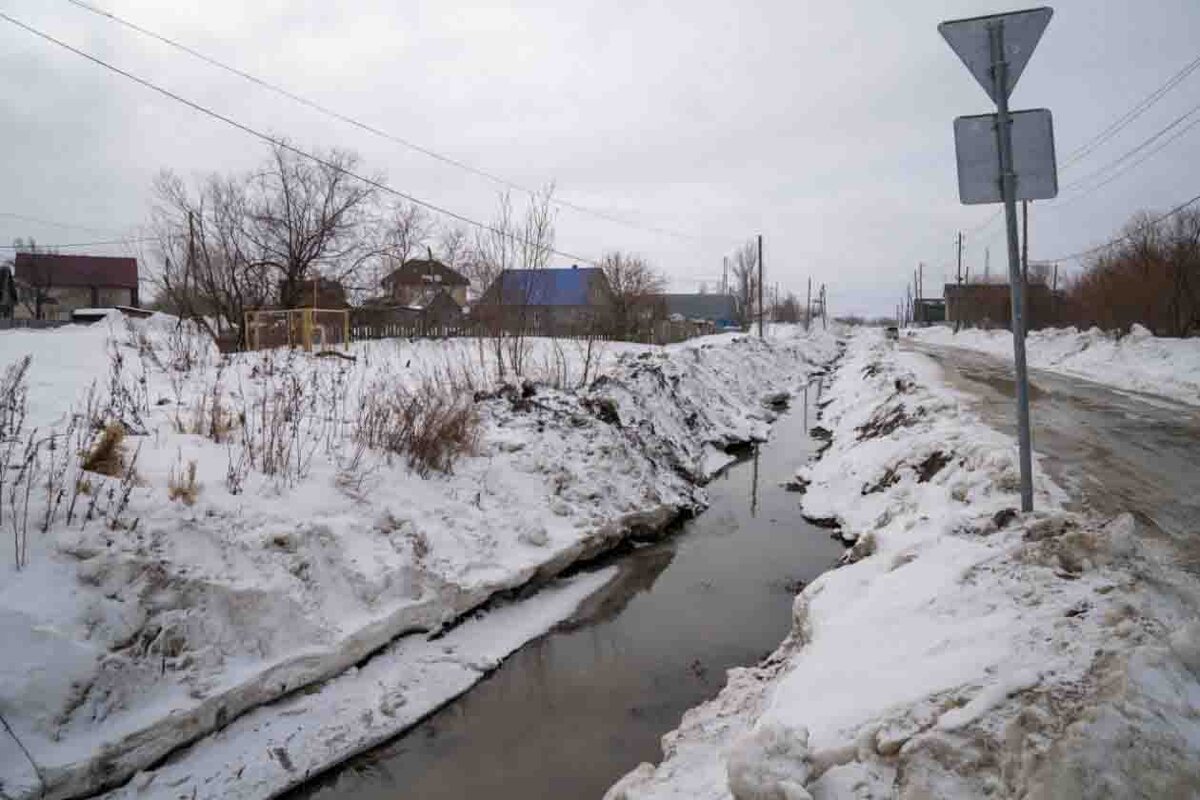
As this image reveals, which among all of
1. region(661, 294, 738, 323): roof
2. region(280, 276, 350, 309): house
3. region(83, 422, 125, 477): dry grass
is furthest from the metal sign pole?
region(661, 294, 738, 323): roof

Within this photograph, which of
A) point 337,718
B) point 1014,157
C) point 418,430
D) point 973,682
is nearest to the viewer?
point 973,682

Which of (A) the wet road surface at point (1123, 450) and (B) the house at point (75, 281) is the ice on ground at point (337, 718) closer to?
(A) the wet road surface at point (1123, 450)

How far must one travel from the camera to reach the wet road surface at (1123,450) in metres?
5.90

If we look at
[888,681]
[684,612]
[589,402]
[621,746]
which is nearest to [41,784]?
[621,746]

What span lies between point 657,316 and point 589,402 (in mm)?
25713

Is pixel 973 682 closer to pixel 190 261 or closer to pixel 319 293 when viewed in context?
pixel 190 261

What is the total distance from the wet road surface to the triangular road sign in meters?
3.51

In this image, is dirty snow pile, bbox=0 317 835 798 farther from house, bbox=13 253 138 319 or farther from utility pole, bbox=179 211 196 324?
house, bbox=13 253 138 319

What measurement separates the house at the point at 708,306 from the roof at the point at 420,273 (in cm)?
4516

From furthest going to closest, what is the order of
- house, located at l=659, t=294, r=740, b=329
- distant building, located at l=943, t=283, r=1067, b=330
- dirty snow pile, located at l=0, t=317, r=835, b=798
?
house, located at l=659, t=294, r=740, b=329 → distant building, located at l=943, t=283, r=1067, b=330 → dirty snow pile, located at l=0, t=317, r=835, b=798

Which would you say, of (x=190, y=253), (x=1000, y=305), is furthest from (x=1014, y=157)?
(x=1000, y=305)

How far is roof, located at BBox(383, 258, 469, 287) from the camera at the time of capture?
116ft

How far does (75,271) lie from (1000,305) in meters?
74.8

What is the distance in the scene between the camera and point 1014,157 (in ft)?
14.1
